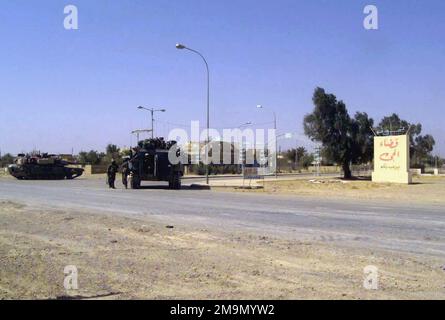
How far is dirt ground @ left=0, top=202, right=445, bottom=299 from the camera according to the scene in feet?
20.7

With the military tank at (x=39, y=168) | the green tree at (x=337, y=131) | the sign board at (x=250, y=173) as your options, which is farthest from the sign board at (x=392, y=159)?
the military tank at (x=39, y=168)

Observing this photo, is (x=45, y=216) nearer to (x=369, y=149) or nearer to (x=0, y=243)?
(x=0, y=243)

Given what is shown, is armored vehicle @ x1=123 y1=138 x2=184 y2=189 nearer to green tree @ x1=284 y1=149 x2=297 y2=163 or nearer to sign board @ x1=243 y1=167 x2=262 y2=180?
sign board @ x1=243 y1=167 x2=262 y2=180

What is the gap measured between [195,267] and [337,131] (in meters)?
58.1

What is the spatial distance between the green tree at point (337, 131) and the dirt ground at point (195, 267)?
176 feet

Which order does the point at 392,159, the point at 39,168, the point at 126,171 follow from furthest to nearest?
the point at 39,168
the point at 392,159
the point at 126,171

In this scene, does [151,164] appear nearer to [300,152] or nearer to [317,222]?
[317,222]

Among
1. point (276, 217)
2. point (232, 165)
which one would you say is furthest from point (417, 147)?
point (276, 217)

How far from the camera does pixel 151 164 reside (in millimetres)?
32594

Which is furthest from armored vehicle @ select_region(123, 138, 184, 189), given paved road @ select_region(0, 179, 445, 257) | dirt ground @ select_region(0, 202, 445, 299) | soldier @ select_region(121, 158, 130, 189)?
dirt ground @ select_region(0, 202, 445, 299)

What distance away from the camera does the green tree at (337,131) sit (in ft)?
209

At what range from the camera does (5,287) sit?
21.5 feet

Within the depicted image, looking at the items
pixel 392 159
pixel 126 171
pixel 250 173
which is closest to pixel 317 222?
pixel 126 171
